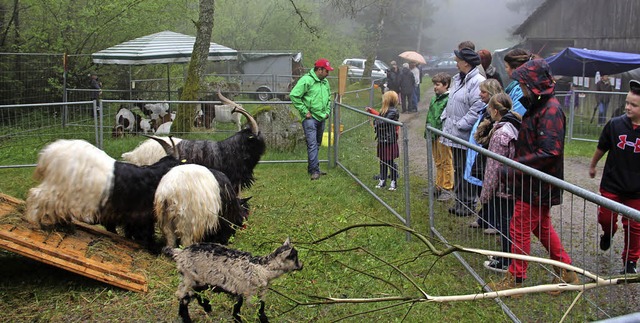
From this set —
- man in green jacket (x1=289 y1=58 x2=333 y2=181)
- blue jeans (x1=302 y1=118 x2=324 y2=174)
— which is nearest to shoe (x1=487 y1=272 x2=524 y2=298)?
man in green jacket (x1=289 y1=58 x2=333 y2=181)

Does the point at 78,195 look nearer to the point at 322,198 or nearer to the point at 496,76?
the point at 322,198

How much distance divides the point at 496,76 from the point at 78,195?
5.22 meters

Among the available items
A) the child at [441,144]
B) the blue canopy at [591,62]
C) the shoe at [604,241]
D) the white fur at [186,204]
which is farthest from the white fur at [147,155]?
the blue canopy at [591,62]

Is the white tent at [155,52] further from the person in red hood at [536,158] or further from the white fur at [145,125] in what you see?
the person in red hood at [536,158]

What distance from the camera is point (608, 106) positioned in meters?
Answer: 14.1

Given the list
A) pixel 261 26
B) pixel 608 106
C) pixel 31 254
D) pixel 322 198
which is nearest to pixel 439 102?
pixel 322 198

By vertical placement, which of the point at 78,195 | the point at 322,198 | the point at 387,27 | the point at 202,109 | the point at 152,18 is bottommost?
the point at 322,198

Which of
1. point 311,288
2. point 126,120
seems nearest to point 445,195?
point 311,288

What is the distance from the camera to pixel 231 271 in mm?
3932

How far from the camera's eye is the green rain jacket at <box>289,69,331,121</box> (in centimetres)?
880

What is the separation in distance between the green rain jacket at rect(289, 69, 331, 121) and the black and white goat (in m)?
3.84

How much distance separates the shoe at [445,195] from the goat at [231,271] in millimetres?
2074

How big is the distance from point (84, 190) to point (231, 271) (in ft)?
6.48

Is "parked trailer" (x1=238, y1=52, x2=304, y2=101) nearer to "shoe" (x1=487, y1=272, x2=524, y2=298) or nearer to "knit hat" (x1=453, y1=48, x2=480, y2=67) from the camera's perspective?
"knit hat" (x1=453, y1=48, x2=480, y2=67)
